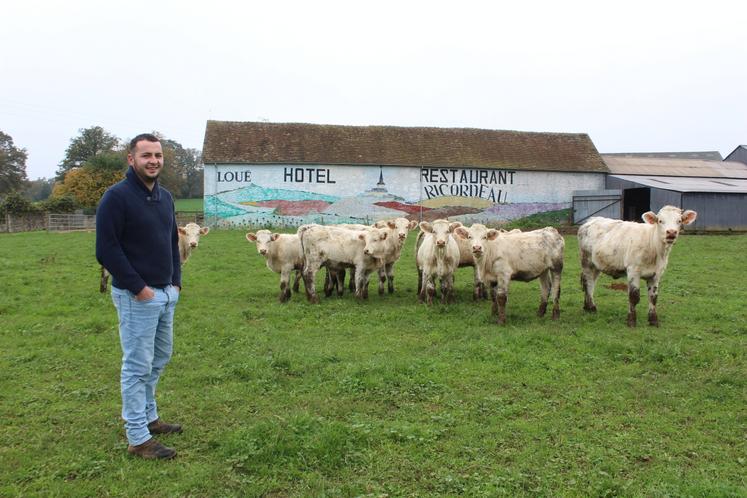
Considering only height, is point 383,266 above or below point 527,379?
above

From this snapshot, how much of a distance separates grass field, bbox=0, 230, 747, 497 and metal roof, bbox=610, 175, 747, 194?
79.7 ft

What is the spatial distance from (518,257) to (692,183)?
3231 cm

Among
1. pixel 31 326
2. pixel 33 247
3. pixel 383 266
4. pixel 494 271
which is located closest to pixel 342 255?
pixel 383 266

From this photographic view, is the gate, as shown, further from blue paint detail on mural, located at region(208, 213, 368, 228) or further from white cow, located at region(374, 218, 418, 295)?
white cow, located at region(374, 218, 418, 295)

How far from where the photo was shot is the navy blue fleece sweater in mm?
4363

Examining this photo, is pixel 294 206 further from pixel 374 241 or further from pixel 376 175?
pixel 374 241

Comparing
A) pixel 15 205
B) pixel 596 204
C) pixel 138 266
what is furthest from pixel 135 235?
pixel 15 205

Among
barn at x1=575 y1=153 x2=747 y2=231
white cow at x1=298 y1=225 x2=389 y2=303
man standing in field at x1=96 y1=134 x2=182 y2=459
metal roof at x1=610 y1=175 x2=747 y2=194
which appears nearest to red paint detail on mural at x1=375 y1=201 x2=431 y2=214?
barn at x1=575 y1=153 x2=747 y2=231

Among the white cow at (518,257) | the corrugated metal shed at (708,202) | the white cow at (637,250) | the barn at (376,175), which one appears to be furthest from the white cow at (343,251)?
the corrugated metal shed at (708,202)

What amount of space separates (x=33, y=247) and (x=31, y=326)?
686 inches

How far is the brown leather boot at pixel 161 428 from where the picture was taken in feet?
16.9

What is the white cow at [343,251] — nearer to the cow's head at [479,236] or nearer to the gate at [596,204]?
the cow's head at [479,236]

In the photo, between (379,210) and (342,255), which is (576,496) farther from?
(379,210)

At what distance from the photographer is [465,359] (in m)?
Result: 7.49
